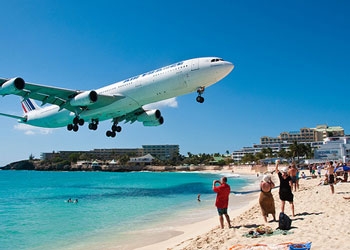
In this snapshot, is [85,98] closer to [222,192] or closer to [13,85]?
[13,85]

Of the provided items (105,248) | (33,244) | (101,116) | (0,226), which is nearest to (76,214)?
(0,226)

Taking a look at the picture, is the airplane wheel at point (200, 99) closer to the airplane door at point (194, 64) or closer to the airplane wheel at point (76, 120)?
the airplane door at point (194, 64)

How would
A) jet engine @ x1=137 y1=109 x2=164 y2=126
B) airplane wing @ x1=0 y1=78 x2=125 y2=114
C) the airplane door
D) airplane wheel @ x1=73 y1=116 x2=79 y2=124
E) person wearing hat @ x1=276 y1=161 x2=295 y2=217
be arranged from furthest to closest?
1. jet engine @ x1=137 y1=109 x2=164 y2=126
2. airplane wheel @ x1=73 y1=116 x2=79 y2=124
3. airplane wing @ x1=0 y1=78 x2=125 y2=114
4. the airplane door
5. person wearing hat @ x1=276 y1=161 x2=295 y2=217

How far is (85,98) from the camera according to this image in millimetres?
29812

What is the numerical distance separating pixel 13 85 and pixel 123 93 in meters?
8.94

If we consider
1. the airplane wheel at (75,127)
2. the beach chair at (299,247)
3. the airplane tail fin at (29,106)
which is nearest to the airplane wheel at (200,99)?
the airplane wheel at (75,127)

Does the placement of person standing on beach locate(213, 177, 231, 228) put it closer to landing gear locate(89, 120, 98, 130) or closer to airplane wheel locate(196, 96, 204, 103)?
airplane wheel locate(196, 96, 204, 103)

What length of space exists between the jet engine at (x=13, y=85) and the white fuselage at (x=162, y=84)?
693 cm

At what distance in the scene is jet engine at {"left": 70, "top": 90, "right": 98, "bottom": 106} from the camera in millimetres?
29656

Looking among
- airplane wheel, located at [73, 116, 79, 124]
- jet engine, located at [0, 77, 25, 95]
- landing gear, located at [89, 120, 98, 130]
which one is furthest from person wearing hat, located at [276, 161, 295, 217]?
landing gear, located at [89, 120, 98, 130]

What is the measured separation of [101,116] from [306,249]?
27.9 meters

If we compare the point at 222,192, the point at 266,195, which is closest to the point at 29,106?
the point at 222,192

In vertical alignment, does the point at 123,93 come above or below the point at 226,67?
below

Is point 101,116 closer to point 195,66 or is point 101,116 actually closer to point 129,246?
point 195,66
